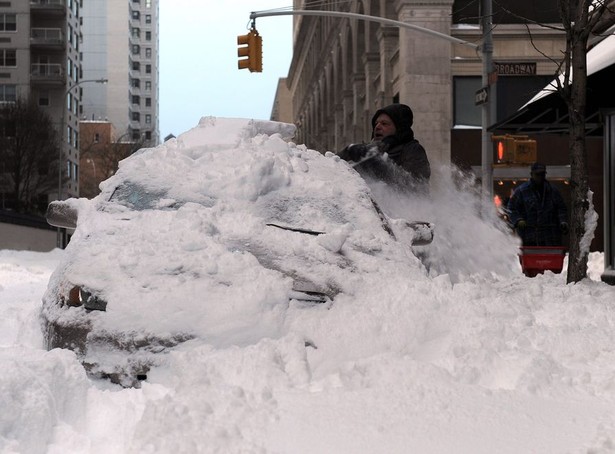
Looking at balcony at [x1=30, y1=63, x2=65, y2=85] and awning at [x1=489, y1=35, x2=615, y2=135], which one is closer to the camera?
awning at [x1=489, y1=35, x2=615, y2=135]

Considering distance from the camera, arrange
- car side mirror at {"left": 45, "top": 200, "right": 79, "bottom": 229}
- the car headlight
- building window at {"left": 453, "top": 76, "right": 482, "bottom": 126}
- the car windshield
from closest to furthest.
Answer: the car headlight
the car windshield
car side mirror at {"left": 45, "top": 200, "right": 79, "bottom": 229}
building window at {"left": 453, "top": 76, "right": 482, "bottom": 126}

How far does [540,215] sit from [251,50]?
1068 centimetres

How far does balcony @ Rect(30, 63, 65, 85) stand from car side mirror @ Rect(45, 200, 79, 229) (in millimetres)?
60276

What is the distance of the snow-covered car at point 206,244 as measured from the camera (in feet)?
13.3

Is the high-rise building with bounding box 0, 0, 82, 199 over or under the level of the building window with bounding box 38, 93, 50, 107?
over

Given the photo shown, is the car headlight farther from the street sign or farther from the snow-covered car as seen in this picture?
the street sign

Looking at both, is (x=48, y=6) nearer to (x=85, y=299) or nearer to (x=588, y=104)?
(x=588, y=104)

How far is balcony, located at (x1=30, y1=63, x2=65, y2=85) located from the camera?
6238 centimetres

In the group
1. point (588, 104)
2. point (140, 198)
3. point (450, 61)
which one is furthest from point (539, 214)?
point (450, 61)

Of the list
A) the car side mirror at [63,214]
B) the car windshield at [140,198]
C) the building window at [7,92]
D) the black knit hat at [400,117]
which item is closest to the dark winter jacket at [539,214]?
the black knit hat at [400,117]

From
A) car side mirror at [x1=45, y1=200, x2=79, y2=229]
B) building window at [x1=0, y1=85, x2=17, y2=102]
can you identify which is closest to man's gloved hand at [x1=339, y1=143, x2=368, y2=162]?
car side mirror at [x1=45, y1=200, x2=79, y2=229]

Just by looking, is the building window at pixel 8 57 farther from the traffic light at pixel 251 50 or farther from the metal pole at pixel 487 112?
the metal pole at pixel 487 112

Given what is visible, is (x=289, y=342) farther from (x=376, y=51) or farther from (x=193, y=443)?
(x=376, y=51)

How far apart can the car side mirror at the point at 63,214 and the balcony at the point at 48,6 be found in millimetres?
62653
